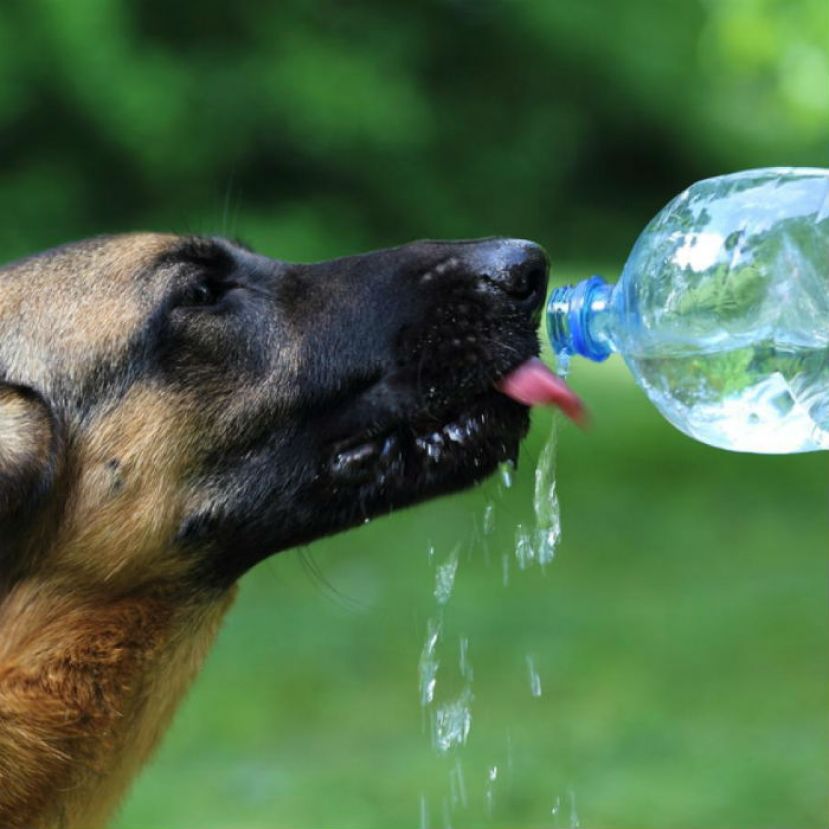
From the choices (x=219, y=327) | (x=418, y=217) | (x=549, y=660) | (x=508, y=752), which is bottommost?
(x=418, y=217)

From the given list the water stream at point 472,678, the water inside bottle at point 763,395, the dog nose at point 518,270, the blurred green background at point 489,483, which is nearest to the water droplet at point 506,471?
the water stream at point 472,678

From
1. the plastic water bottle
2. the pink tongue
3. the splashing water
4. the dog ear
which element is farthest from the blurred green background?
the dog ear

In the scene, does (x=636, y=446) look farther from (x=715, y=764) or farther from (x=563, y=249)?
(x=563, y=249)

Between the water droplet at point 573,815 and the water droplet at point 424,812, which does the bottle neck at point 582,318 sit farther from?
the water droplet at point 424,812

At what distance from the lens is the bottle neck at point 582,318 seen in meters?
4.07

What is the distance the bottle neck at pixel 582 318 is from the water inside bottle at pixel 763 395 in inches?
9.2

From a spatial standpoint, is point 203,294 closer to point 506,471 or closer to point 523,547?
point 506,471

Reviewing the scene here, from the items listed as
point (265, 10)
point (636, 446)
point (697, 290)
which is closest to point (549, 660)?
point (697, 290)

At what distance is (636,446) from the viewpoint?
12570mm

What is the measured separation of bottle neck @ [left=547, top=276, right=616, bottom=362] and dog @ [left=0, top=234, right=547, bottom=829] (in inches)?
5.5

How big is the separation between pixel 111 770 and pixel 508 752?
10.0 feet

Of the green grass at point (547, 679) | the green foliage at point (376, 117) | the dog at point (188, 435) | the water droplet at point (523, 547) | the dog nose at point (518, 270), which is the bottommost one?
the green foliage at point (376, 117)

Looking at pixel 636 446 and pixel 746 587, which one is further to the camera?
A: pixel 636 446

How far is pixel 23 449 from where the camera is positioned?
379 centimetres
